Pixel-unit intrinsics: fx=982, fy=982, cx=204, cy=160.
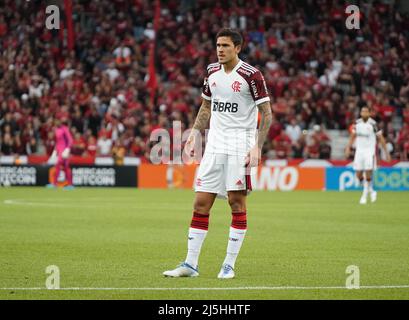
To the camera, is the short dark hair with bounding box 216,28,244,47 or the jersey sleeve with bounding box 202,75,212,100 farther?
the jersey sleeve with bounding box 202,75,212,100

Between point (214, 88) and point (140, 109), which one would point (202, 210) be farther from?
point (140, 109)

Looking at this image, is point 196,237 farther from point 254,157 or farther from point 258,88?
point 258,88

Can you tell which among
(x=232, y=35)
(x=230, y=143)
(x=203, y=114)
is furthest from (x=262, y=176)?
(x=232, y=35)

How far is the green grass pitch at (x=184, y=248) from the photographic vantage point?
354 inches

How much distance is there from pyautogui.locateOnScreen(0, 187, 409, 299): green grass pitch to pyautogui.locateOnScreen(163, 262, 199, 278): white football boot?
13cm

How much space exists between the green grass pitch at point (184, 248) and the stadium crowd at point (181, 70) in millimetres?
9845

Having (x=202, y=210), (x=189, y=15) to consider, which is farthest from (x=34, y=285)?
(x=189, y=15)

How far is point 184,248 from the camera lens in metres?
13.2

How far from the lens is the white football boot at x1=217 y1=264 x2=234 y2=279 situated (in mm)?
9883

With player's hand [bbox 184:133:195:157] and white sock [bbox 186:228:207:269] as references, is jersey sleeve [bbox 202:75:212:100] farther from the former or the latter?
white sock [bbox 186:228:207:269]

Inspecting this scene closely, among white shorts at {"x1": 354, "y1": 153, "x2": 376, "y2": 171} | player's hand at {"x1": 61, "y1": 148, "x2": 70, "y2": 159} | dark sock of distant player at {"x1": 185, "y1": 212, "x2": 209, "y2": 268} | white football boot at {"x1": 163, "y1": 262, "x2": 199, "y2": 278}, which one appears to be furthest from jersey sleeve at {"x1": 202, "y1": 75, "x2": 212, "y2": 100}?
player's hand at {"x1": 61, "y1": 148, "x2": 70, "y2": 159}

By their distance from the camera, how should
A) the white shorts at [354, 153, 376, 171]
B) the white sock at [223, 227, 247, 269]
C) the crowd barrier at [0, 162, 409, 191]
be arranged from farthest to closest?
the crowd barrier at [0, 162, 409, 191] < the white shorts at [354, 153, 376, 171] < the white sock at [223, 227, 247, 269]

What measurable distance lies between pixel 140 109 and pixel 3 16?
7932 millimetres

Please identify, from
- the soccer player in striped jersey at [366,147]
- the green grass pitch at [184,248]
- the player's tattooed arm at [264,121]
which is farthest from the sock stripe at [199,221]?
the soccer player in striped jersey at [366,147]
